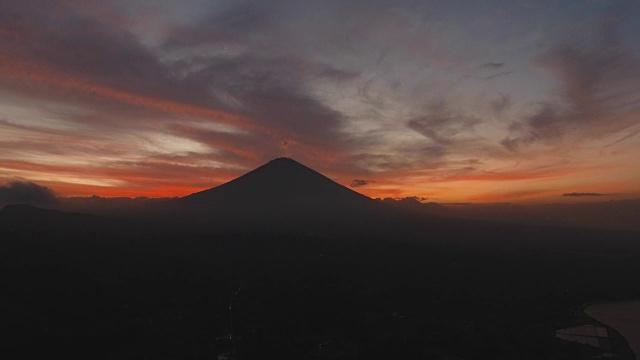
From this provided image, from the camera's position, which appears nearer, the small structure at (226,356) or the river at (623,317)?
the small structure at (226,356)

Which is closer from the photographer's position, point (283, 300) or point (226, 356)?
point (226, 356)

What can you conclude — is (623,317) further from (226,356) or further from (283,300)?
(226,356)

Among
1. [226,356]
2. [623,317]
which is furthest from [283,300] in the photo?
[623,317]

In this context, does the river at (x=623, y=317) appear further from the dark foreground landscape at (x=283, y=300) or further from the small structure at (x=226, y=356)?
the small structure at (x=226, y=356)

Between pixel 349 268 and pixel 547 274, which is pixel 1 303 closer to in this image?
pixel 349 268

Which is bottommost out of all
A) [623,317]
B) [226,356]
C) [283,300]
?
[623,317]

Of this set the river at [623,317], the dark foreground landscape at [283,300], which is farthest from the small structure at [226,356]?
the river at [623,317]

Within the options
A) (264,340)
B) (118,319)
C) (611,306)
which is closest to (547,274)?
(611,306)
